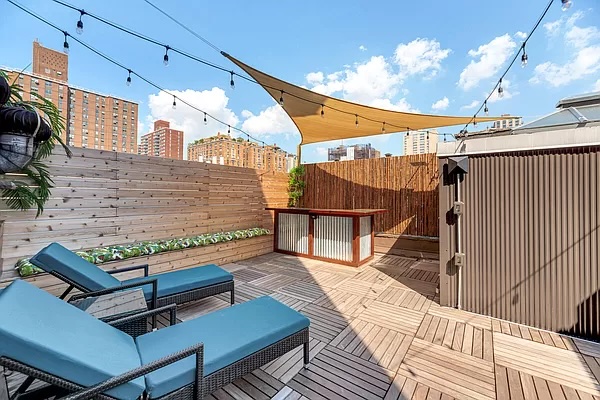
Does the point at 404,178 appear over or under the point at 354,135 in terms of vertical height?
under

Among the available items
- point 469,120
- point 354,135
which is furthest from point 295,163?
point 469,120

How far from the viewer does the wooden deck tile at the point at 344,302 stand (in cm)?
332

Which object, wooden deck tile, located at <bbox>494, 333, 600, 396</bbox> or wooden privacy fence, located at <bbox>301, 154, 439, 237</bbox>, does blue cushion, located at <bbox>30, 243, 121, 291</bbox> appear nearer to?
wooden deck tile, located at <bbox>494, 333, 600, 396</bbox>

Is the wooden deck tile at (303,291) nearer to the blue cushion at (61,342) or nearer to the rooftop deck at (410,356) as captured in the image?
the rooftop deck at (410,356)

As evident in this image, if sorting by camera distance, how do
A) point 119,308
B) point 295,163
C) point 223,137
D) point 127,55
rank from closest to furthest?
point 119,308, point 127,55, point 295,163, point 223,137

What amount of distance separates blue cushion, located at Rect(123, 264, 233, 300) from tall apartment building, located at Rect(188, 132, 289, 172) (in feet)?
13.1

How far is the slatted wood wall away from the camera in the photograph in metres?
3.47

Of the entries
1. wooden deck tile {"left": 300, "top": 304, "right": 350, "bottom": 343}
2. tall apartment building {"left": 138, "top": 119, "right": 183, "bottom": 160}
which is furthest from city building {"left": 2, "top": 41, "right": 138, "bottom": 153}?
wooden deck tile {"left": 300, "top": 304, "right": 350, "bottom": 343}

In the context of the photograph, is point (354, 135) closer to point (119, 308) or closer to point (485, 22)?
point (485, 22)

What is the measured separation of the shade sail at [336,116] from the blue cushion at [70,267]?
3.46 meters

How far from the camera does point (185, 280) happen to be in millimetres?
3154

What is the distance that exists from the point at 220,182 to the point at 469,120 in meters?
6.25

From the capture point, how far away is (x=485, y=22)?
4.50 metres

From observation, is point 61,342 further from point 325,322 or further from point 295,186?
point 295,186
